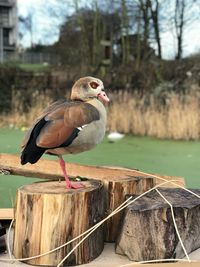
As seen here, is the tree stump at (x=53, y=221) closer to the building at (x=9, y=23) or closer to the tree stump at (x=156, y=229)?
the tree stump at (x=156, y=229)

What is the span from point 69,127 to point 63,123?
2 centimetres

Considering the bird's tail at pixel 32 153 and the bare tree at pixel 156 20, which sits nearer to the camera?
the bird's tail at pixel 32 153

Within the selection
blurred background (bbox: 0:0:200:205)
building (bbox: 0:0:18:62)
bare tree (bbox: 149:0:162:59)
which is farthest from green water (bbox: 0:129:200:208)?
building (bbox: 0:0:18:62)

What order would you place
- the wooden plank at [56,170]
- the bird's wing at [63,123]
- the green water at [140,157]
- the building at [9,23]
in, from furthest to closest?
the building at [9,23], the green water at [140,157], the wooden plank at [56,170], the bird's wing at [63,123]

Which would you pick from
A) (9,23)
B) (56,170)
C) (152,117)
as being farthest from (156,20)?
(9,23)

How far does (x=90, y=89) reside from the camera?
1.51m

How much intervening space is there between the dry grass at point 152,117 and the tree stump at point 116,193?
3689mm

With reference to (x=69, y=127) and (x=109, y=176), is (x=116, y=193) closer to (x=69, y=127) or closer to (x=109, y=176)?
(x=109, y=176)

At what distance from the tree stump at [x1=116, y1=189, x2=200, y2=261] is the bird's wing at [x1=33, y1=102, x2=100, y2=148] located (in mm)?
333

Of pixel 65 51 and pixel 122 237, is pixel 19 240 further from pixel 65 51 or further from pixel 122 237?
pixel 65 51

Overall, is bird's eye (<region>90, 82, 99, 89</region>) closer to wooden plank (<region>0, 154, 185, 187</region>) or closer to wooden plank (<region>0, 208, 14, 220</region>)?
wooden plank (<region>0, 154, 185, 187</region>)

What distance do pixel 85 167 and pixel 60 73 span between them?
719 cm

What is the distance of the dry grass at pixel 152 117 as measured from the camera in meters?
5.41

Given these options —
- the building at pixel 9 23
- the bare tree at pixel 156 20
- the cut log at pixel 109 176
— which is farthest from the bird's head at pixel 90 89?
the building at pixel 9 23
